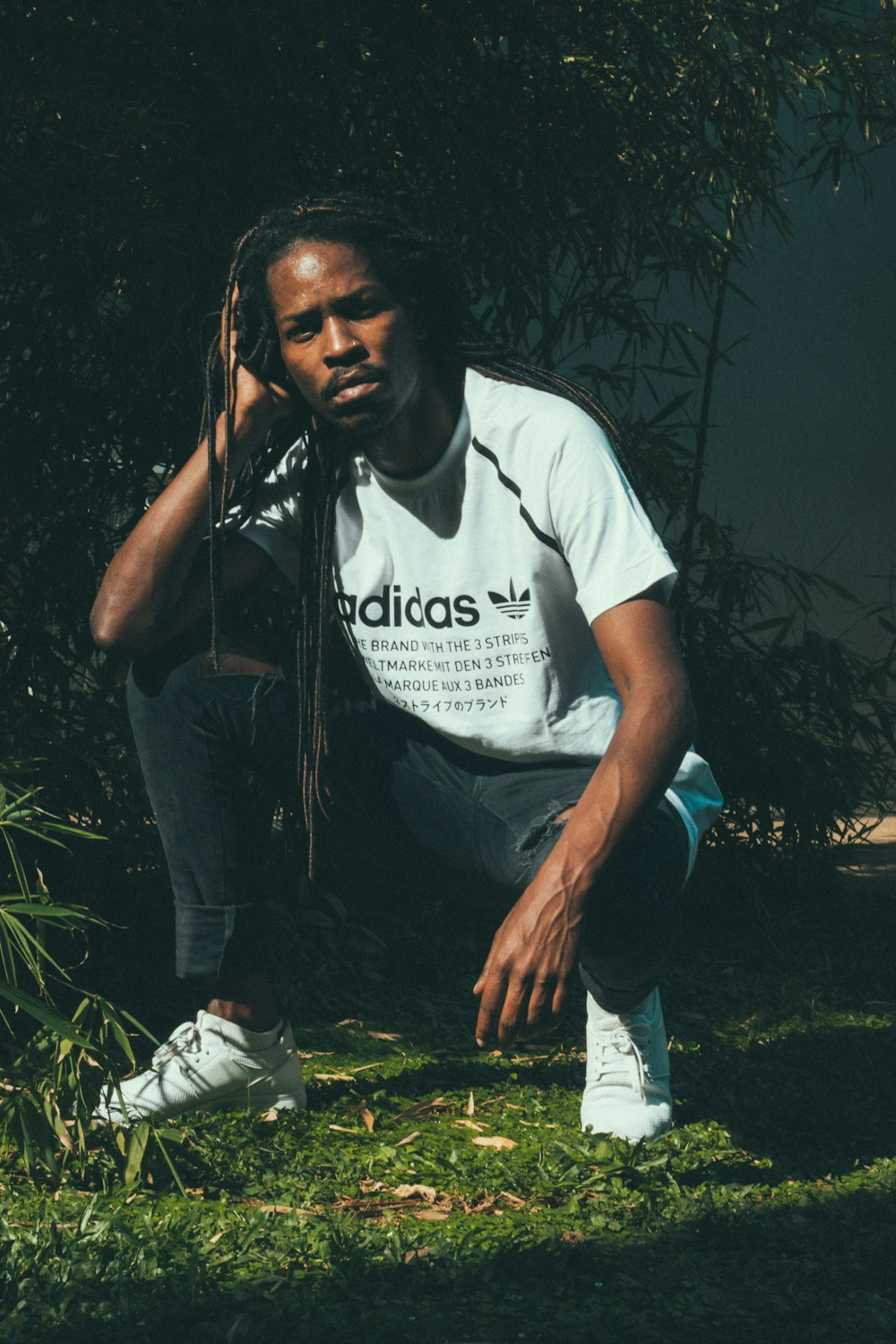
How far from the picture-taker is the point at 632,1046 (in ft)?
6.90

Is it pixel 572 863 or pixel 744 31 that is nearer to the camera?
pixel 572 863

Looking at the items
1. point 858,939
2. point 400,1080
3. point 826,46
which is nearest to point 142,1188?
point 400,1080

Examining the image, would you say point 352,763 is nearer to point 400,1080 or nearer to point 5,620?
point 400,1080

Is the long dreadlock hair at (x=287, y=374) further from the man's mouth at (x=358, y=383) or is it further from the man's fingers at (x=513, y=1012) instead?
the man's fingers at (x=513, y=1012)

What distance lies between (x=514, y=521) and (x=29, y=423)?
4.07 feet

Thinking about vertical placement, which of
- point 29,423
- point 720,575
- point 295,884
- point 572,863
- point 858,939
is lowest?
point 858,939

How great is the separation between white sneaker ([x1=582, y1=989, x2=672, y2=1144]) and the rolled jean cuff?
499mm

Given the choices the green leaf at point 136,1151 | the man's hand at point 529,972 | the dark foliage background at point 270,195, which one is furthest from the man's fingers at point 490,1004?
the dark foliage background at point 270,195

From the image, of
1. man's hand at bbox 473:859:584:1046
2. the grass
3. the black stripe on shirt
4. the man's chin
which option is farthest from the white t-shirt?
the grass

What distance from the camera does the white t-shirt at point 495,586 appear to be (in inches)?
79.4

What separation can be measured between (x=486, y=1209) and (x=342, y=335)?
1.17 metres

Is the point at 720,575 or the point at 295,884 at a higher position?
the point at 720,575

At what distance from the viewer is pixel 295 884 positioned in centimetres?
318

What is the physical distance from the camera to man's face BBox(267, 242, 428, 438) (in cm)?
203
